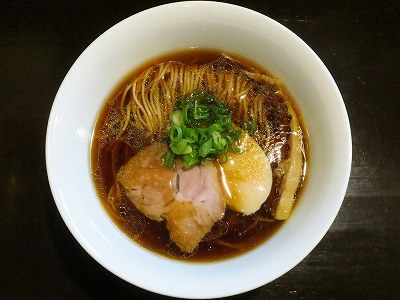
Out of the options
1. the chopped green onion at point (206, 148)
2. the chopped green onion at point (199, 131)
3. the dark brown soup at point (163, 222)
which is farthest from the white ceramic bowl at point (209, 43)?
the chopped green onion at point (206, 148)

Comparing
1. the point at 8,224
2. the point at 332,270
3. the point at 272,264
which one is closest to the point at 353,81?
the point at 332,270

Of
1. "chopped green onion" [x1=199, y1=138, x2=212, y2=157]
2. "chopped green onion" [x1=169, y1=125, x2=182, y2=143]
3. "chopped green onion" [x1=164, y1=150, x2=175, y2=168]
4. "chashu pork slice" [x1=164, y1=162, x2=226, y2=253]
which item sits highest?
"chopped green onion" [x1=169, y1=125, x2=182, y2=143]

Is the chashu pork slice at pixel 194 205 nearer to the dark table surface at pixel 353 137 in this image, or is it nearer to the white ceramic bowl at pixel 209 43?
the white ceramic bowl at pixel 209 43

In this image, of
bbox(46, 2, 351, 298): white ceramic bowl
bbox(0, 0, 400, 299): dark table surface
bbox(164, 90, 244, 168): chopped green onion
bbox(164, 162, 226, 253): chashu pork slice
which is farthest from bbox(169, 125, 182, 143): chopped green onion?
bbox(0, 0, 400, 299): dark table surface

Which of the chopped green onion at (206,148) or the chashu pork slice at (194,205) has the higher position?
the chopped green onion at (206,148)

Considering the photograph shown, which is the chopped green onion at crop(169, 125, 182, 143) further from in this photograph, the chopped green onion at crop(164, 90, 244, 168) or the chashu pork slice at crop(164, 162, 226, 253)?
the chashu pork slice at crop(164, 162, 226, 253)

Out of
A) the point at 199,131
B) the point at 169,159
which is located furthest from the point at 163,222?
the point at 199,131
